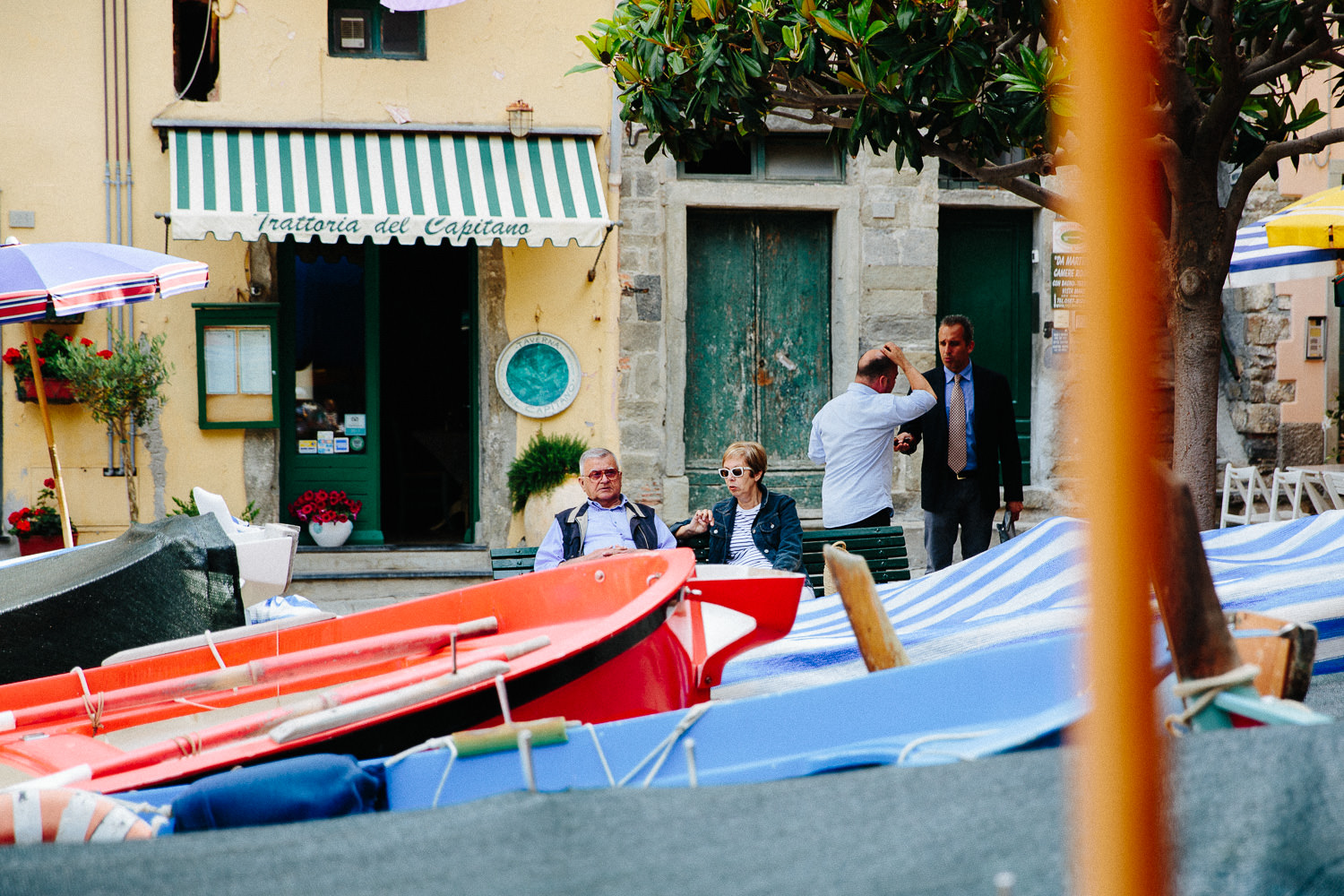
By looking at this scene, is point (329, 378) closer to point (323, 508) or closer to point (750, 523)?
point (323, 508)

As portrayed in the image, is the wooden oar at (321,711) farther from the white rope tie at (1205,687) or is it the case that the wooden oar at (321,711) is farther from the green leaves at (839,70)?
the green leaves at (839,70)

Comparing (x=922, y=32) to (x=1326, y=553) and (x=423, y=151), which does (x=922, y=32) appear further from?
(x=423, y=151)

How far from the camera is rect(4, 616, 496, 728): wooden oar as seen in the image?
11.7 feet

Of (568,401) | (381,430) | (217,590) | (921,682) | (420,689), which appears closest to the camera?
(921,682)

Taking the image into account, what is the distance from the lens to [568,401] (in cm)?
898

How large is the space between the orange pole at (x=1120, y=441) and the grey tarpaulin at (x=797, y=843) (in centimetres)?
80

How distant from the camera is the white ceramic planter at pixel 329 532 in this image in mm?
8672

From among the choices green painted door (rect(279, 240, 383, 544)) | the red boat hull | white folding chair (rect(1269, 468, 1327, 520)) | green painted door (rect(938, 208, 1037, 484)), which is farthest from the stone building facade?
the red boat hull

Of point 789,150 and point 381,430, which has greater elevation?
point 789,150

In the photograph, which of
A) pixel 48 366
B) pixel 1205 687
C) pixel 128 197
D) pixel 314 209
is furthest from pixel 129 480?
pixel 1205 687

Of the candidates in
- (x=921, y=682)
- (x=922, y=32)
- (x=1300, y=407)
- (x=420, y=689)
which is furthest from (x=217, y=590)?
(x=1300, y=407)

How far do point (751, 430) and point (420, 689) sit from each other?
21.3 feet

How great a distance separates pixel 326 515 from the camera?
868cm

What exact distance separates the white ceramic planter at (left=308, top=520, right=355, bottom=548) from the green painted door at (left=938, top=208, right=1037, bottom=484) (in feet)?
16.6
